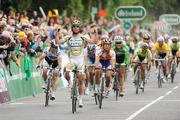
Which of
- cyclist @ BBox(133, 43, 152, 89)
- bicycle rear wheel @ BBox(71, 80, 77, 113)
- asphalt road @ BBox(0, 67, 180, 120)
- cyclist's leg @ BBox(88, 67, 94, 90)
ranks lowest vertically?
asphalt road @ BBox(0, 67, 180, 120)

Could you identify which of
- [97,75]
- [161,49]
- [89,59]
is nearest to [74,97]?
[97,75]

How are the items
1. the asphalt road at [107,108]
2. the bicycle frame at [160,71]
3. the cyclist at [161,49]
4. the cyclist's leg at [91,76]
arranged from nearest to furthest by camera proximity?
the asphalt road at [107,108], the cyclist's leg at [91,76], the bicycle frame at [160,71], the cyclist at [161,49]

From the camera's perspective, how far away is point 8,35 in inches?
957

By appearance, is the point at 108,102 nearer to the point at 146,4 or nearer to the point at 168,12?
the point at 146,4

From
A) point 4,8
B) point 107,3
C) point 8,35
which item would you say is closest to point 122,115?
point 8,35

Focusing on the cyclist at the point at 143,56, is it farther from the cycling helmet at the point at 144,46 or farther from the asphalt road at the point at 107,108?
the asphalt road at the point at 107,108

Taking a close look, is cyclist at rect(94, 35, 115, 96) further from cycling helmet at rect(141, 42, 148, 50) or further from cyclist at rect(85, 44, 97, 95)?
cycling helmet at rect(141, 42, 148, 50)

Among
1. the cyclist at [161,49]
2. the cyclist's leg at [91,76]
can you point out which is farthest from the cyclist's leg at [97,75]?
the cyclist at [161,49]

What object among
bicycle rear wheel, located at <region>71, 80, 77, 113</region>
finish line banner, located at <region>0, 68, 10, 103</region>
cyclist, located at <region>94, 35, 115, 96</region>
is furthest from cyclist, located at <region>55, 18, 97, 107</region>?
finish line banner, located at <region>0, 68, 10, 103</region>

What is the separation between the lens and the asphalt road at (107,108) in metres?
19.8

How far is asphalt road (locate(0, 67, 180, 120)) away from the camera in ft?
65.0

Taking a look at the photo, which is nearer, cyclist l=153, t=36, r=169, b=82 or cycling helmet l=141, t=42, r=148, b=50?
cycling helmet l=141, t=42, r=148, b=50

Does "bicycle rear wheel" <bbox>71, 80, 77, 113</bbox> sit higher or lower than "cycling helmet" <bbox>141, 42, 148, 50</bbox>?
lower

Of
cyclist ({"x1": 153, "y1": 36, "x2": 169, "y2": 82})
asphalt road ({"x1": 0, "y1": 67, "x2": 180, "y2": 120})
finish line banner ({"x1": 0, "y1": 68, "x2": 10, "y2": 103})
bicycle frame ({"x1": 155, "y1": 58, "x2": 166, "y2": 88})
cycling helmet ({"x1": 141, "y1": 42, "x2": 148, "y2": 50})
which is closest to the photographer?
asphalt road ({"x1": 0, "y1": 67, "x2": 180, "y2": 120})
